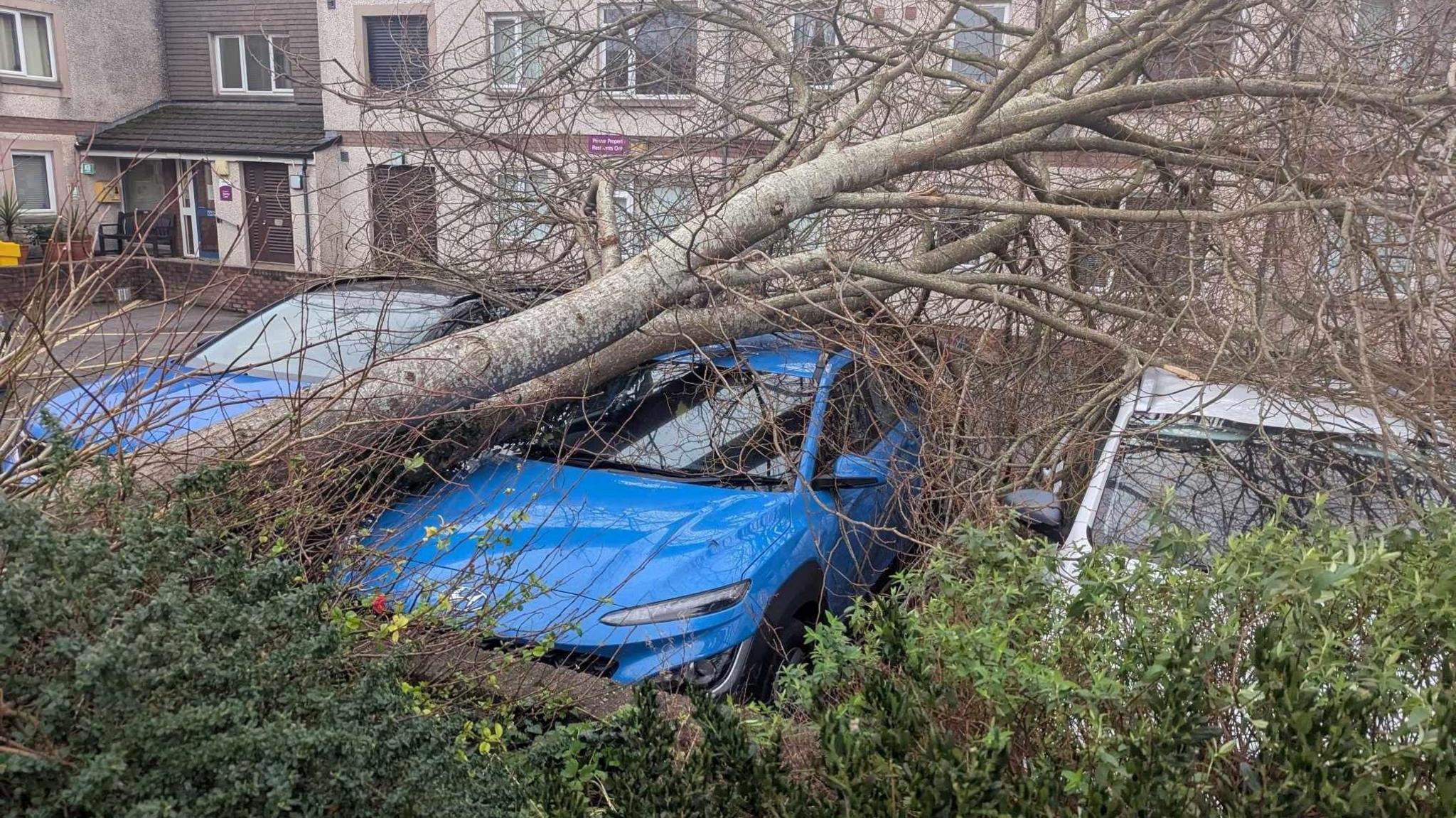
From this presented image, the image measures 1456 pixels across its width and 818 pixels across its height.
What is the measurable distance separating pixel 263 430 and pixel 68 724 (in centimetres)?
162

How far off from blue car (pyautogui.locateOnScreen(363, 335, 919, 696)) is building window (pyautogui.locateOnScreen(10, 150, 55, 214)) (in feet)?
62.0

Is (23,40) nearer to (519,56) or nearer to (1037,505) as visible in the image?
(519,56)

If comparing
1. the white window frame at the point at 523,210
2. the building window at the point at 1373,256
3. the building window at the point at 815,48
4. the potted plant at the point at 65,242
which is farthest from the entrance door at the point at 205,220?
the building window at the point at 1373,256

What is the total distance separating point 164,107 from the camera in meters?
21.1

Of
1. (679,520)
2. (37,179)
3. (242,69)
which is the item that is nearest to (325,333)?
(679,520)

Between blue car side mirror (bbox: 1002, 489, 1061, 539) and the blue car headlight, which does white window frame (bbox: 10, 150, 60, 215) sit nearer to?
the blue car headlight

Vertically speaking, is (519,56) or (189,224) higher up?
(519,56)

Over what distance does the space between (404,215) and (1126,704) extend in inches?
224

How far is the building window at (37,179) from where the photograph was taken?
19047 mm

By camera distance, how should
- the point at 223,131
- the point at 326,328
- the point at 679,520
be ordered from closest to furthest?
the point at 679,520 < the point at 326,328 < the point at 223,131

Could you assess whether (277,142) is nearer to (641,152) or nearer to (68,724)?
(641,152)

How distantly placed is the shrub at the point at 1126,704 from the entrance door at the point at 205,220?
2073 cm

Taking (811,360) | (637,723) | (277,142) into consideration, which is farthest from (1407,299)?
(277,142)

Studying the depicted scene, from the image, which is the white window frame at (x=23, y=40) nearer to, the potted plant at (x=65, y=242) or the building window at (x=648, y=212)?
the building window at (x=648, y=212)
